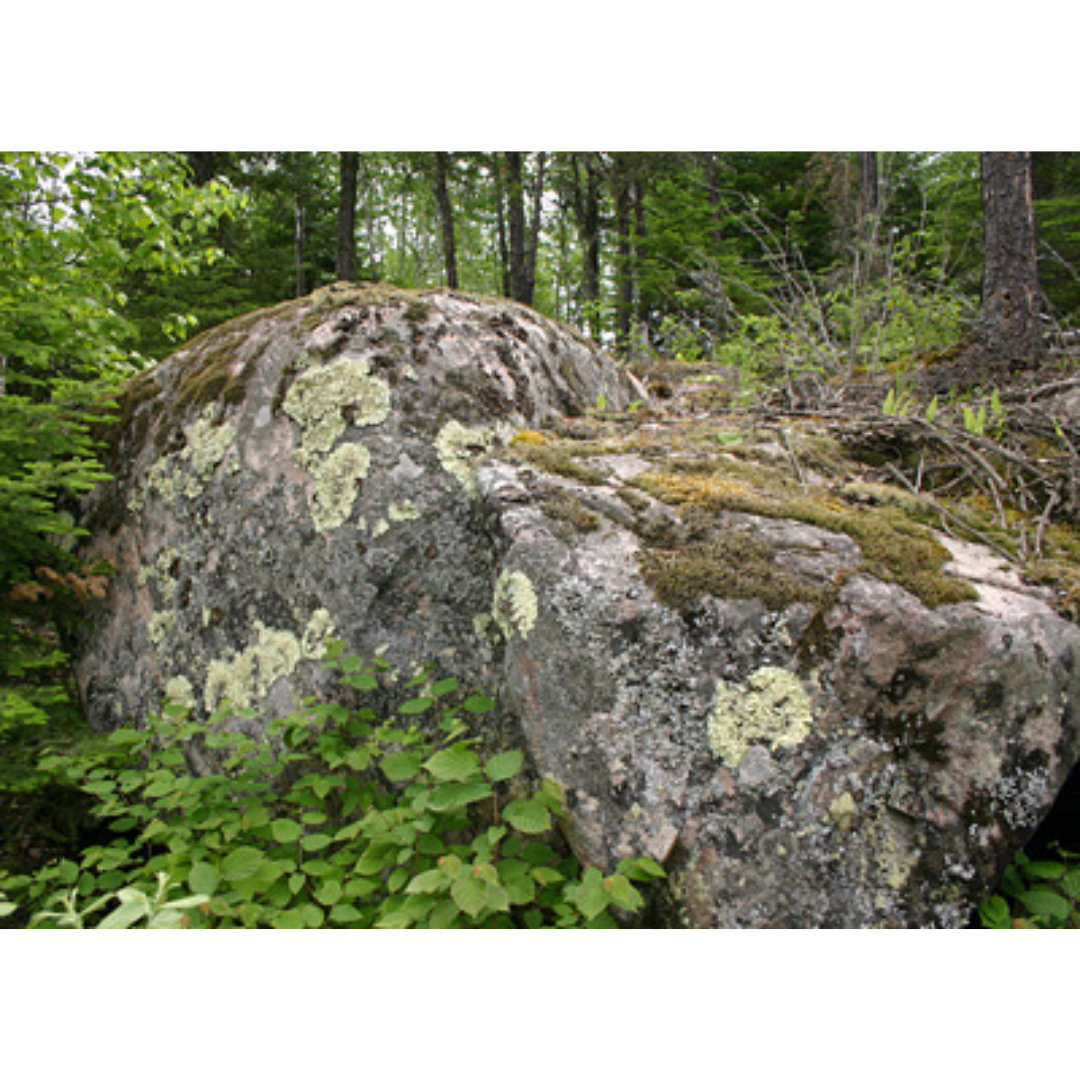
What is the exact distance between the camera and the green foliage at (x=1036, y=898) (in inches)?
71.8

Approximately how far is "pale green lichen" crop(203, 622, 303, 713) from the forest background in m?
0.58

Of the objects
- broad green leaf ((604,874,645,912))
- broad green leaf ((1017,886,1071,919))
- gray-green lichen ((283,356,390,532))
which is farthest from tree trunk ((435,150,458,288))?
broad green leaf ((1017,886,1071,919))

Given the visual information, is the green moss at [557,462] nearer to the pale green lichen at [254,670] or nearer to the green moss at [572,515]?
the green moss at [572,515]

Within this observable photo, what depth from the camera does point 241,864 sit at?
6.75 ft

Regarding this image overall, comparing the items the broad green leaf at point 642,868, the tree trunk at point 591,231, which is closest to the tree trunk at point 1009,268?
the broad green leaf at point 642,868

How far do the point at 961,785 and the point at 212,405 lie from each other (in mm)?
3257

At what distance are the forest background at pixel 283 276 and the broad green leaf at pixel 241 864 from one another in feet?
3.22

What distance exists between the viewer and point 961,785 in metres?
1.83

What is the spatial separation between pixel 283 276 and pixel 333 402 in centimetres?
1039

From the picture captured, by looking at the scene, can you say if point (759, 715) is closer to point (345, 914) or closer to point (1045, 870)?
point (1045, 870)

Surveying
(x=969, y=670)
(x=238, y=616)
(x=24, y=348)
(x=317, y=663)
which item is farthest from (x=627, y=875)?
(x=24, y=348)

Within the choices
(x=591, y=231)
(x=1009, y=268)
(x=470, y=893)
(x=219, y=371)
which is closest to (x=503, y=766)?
(x=470, y=893)

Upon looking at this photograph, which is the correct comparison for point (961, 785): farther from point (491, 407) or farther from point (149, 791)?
point (149, 791)

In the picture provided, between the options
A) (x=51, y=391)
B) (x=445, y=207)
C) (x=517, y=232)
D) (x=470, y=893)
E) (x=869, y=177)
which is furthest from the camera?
(x=445, y=207)
